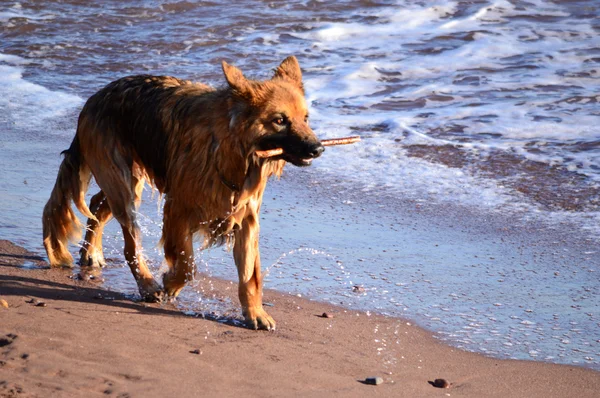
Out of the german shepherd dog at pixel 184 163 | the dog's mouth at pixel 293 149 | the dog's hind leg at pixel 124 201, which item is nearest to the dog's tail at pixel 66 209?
the german shepherd dog at pixel 184 163

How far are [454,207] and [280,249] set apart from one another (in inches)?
75.0

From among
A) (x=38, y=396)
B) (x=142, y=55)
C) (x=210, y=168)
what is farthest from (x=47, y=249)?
(x=142, y=55)

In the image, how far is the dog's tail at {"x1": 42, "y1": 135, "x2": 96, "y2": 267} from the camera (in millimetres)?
6574

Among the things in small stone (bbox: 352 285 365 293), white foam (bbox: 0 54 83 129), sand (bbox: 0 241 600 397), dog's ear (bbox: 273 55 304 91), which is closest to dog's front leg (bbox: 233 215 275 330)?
sand (bbox: 0 241 600 397)

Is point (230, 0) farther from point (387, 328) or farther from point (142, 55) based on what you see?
point (387, 328)

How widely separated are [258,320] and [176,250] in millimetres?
768

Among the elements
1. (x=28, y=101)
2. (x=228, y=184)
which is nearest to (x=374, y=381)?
(x=228, y=184)

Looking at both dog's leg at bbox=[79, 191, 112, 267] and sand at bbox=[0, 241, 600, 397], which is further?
dog's leg at bbox=[79, 191, 112, 267]

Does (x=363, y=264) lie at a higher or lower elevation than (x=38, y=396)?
lower

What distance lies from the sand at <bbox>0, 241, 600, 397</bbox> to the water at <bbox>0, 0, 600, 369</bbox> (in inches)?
11.1

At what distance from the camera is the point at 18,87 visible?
12555mm

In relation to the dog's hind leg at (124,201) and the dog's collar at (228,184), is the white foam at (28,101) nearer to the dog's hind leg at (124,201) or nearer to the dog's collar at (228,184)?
the dog's hind leg at (124,201)

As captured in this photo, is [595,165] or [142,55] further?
[142,55]

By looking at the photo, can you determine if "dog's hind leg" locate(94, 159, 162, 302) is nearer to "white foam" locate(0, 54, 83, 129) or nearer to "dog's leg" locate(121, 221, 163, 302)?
"dog's leg" locate(121, 221, 163, 302)
